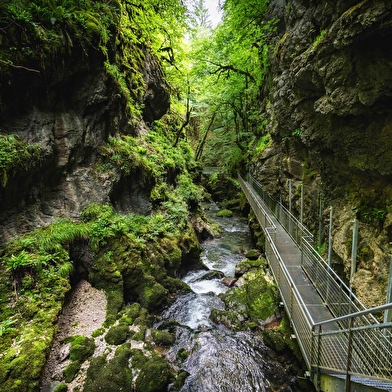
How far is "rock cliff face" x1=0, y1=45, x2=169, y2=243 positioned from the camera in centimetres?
674

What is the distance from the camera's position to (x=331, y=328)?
531 centimetres

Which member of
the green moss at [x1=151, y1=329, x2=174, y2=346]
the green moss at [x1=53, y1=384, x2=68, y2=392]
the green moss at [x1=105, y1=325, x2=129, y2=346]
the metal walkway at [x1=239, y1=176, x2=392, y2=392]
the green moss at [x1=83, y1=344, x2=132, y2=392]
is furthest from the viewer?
the green moss at [x1=151, y1=329, x2=174, y2=346]

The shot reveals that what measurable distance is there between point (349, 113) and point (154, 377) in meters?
7.19

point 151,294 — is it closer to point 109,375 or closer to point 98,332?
point 98,332

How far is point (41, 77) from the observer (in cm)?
711

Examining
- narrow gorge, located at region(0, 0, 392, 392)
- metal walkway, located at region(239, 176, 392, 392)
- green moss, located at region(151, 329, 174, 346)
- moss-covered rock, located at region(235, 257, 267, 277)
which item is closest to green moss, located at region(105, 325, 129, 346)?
narrow gorge, located at region(0, 0, 392, 392)

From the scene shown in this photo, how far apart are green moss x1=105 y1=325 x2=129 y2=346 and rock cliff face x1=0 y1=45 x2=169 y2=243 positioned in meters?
3.76

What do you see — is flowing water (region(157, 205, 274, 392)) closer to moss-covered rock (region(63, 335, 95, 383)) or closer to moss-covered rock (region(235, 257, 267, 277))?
moss-covered rock (region(235, 257, 267, 277))

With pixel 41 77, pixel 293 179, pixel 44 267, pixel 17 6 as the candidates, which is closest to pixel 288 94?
pixel 293 179

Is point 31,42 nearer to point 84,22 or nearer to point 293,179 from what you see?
point 84,22

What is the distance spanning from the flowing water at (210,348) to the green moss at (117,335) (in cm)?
121

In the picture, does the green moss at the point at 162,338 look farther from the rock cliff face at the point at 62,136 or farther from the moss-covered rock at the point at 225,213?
the moss-covered rock at the point at 225,213

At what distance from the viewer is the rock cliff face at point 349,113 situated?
444 centimetres

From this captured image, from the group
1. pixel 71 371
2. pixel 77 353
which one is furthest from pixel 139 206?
pixel 71 371
